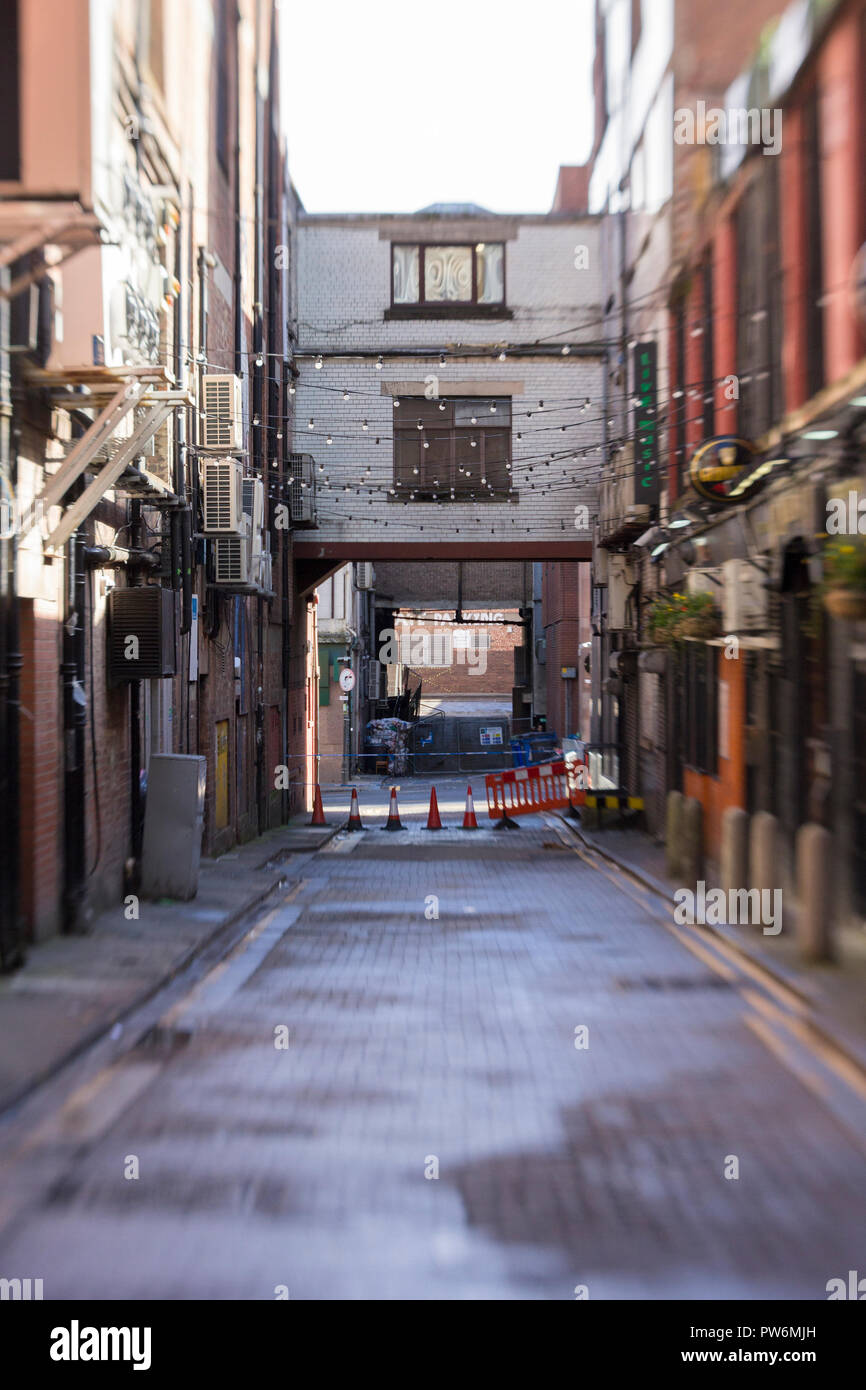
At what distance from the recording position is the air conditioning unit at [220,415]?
54.1ft

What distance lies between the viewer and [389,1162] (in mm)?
5562

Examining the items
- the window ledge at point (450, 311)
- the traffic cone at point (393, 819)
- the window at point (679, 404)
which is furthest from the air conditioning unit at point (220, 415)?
the window ledge at point (450, 311)

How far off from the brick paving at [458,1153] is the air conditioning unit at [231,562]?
28.4 feet

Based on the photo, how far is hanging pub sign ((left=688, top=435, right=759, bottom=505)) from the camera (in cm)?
1440

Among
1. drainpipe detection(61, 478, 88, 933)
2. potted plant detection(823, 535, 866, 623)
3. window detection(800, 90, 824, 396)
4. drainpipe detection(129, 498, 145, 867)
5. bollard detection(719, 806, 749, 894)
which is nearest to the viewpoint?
potted plant detection(823, 535, 866, 623)

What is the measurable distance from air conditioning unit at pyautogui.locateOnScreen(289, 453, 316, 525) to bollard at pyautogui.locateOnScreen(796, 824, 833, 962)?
18.2 metres

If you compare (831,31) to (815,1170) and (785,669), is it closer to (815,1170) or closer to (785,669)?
(785,669)

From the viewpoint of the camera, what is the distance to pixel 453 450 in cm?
2717

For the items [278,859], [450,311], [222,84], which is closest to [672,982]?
[278,859]

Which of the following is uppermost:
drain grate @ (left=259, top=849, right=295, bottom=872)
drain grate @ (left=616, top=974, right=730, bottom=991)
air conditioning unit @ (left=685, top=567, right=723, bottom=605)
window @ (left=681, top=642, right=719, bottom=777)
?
air conditioning unit @ (left=685, top=567, right=723, bottom=605)

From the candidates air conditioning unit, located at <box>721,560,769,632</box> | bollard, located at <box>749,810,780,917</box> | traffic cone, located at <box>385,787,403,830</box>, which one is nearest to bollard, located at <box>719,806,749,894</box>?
bollard, located at <box>749,810,780,917</box>

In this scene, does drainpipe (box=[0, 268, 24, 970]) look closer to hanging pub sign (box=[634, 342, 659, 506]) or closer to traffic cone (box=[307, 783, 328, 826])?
hanging pub sign (box=[634, 342, 659, 506])
